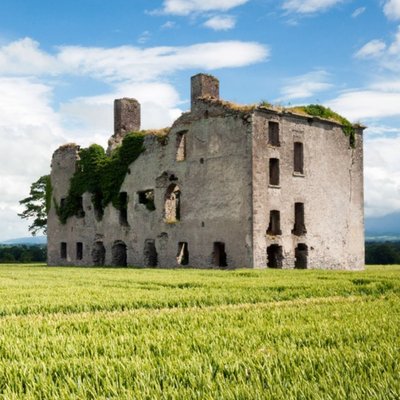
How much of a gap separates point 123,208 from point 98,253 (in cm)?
439

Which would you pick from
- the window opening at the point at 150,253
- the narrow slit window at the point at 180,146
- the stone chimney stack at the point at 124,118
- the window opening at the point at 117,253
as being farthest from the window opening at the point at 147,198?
the stone chimney stack at the point at 124,118

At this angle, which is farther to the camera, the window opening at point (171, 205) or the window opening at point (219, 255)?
the window opening at point (171, 205)

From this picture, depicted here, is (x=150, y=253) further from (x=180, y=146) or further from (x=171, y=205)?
(x=180, y=146)

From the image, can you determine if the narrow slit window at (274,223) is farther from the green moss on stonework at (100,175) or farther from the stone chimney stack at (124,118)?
the stone chimney stack at (124,118)

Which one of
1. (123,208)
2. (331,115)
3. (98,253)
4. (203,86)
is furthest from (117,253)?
(331,115)

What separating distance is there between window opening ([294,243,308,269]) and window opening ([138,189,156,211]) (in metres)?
9.32

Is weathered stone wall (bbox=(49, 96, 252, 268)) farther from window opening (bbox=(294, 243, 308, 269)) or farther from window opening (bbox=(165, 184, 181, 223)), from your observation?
window opening (bbox=(294, 243, 308, 269))

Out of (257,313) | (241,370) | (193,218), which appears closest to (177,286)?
(257,313)

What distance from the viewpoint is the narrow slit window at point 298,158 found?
32.6 metres

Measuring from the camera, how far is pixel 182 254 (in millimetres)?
33469

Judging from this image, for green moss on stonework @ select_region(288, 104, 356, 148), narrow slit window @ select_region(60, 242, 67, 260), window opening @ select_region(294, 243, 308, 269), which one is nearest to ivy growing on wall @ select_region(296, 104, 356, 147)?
green moss on stonework @ select_region(288, 104, 356, 148)

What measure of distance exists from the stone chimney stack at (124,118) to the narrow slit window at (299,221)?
14.2m

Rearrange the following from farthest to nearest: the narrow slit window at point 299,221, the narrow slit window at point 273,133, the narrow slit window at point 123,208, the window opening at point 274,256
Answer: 1. the narrow slit window at point 123,208
2. the narrow slit window at point 299,221
3. the narrow slit window at point 273,133
4. the window opening at point 274,256

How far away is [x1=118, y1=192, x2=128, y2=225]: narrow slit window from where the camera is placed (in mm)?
37625
